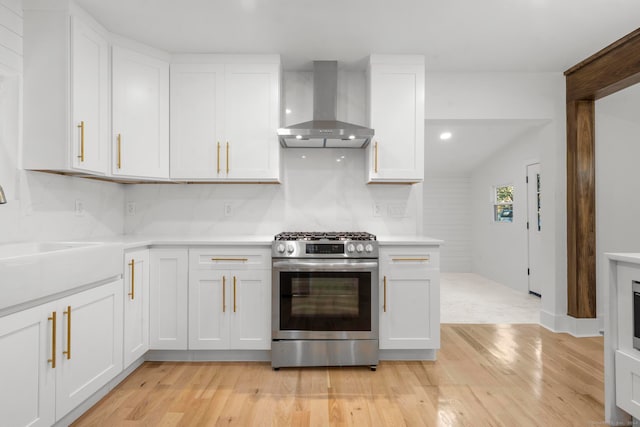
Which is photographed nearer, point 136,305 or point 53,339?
point 53,339

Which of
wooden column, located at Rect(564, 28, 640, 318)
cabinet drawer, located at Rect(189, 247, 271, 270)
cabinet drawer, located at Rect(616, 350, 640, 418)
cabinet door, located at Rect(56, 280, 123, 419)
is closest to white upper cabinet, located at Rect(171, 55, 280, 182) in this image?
cabinet drawer, located at Rect(189, 247, 271, 270)

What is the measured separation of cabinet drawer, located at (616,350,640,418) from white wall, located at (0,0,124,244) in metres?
3.43

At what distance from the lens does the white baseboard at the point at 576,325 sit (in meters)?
3.27

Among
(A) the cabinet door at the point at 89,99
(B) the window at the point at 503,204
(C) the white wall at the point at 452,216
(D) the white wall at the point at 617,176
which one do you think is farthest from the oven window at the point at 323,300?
(C) the white wall at the point at 452,216

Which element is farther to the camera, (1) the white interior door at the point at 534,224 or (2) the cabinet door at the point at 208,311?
(1) the white interior door at the point at 534,224

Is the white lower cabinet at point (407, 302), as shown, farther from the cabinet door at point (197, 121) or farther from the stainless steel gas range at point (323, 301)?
the cabinet door at point (197, 121)

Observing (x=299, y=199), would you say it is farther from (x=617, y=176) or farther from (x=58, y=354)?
(x=617, y=176)

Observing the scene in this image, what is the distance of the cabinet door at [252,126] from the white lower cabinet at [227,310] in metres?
0.77

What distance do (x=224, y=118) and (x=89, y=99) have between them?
Answer: 0.94m

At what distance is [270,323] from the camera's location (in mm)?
2635

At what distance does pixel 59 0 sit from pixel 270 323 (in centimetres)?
254

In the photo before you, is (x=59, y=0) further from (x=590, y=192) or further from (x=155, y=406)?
(x=590, y=192)

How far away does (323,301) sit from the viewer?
2.60 metres

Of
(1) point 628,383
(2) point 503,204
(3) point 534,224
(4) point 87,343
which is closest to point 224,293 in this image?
(4) point 87,343
